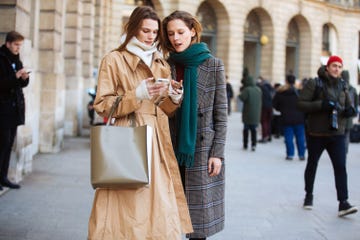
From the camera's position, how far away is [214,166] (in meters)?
4.20

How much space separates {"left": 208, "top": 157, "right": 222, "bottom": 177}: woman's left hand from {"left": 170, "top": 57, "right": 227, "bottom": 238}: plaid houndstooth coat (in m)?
0.02

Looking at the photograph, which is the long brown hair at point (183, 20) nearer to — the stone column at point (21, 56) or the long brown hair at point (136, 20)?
the long brown hair at point (136, 20)

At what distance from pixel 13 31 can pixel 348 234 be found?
4808 mm

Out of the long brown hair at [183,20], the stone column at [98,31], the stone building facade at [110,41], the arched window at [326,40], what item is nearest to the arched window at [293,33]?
the stone building facade at [110,41]

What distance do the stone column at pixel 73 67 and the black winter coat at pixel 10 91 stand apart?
7.45 m

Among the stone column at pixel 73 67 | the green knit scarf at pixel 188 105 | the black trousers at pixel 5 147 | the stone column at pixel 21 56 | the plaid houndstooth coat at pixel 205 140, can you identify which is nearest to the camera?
the green knit scarf at pixel 188 105

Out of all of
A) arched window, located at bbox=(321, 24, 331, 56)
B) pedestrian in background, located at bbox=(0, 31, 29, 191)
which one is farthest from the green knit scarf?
arched window, located at bbox=(321, 24, 331, 56)

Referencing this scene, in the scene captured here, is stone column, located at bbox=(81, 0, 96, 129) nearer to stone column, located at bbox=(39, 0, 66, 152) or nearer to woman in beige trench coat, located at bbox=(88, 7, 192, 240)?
stone column, located at bbox=(39, 0, 66, 152)

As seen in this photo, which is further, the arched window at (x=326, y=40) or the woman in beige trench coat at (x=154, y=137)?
the arched window at (x=326, y=40)

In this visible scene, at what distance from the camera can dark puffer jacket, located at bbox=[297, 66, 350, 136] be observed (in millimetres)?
7207

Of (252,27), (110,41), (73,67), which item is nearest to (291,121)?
(73,67)

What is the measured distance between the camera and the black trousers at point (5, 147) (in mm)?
7441

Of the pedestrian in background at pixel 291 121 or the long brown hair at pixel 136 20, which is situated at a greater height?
the long brown hair at pixel 136 20

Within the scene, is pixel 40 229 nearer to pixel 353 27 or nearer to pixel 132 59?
pixel 132 59
